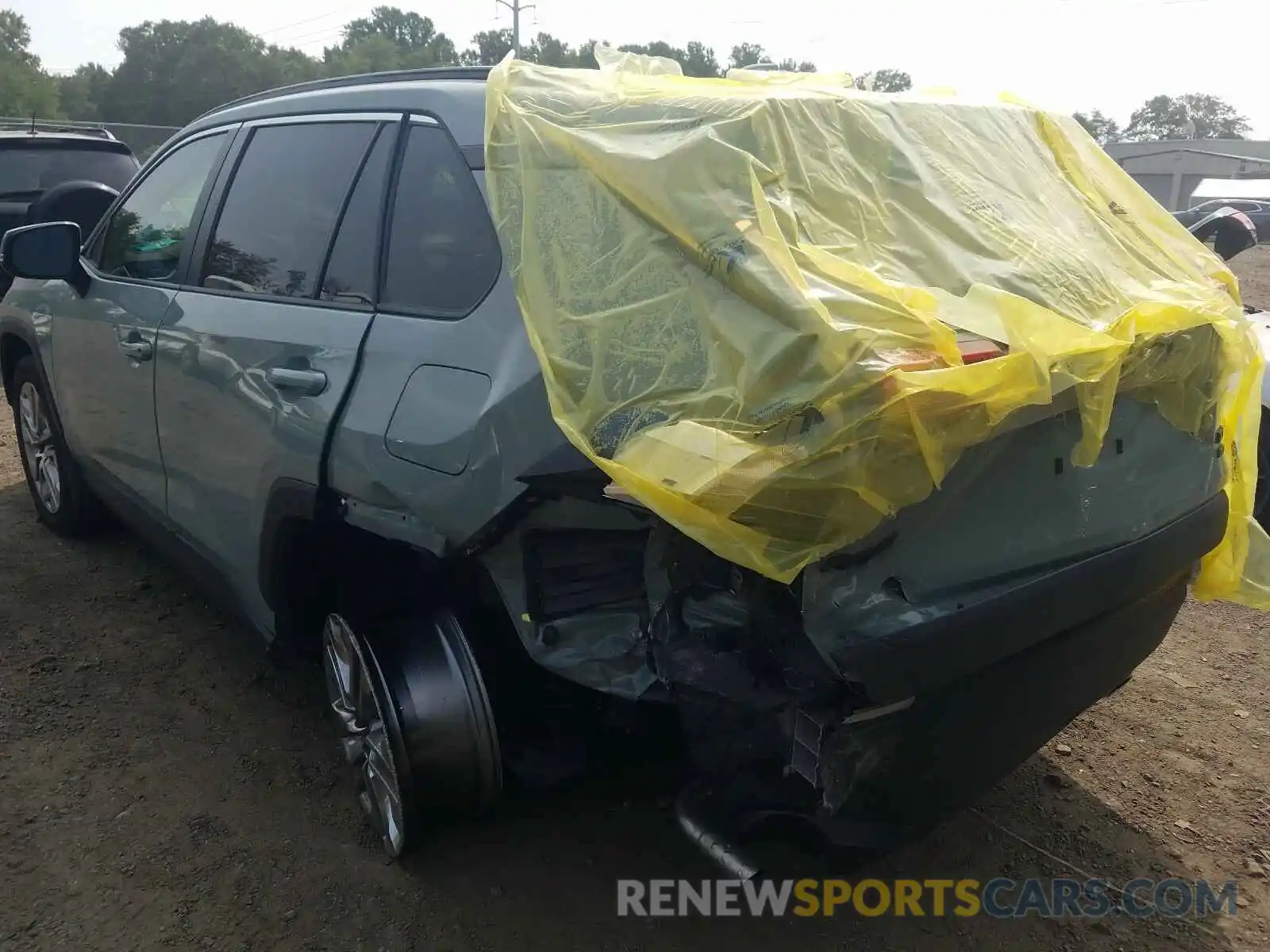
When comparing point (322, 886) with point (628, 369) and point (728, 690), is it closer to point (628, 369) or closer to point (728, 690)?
point (728, 690)

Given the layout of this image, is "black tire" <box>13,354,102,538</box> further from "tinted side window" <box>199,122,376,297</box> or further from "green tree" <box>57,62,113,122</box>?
"green tree" <box>57,62,113,122</box>

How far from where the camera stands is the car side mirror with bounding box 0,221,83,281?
3.57 metres

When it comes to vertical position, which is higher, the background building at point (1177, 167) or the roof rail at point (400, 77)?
the roof rail at point (400, 77)

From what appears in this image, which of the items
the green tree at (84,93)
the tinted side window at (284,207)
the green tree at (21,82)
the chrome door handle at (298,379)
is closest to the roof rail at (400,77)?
the tinted side window at (284,207)

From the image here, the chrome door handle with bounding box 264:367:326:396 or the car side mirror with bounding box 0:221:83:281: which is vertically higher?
the car side mirror with bounding box 0:221:83:281

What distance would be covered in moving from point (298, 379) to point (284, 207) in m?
0.66

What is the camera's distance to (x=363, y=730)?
2.65 metres

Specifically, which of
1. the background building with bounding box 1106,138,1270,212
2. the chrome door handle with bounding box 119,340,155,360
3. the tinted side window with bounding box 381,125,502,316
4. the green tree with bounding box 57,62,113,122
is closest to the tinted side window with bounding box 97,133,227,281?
the chrome door handle with bounding box 119,340,155,360

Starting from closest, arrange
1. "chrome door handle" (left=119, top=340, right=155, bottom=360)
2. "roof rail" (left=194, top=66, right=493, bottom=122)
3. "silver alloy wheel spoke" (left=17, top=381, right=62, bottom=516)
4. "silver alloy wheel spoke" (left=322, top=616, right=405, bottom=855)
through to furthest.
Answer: "silver alloy wheel spoke" (left=322, top=616, right=405, bottom=855)
"roof rail" (left=194, top=66, right=493, bottom=122)
"chrome door handle" (left=119, top=340, right=155, bottom=360)
"silver alloy wheel spoke" (left=17, top=381, right=62, bottom=516)

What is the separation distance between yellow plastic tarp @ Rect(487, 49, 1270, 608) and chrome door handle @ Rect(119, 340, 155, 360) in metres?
1.60

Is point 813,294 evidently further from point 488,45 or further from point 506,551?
point 488,45

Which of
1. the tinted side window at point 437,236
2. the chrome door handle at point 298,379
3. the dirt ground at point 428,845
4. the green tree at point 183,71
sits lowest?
the dirt ground at point 428,845

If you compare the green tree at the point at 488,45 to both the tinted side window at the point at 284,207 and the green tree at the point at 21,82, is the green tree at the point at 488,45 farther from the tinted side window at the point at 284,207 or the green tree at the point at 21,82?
the tinted side window at the point at 284,207

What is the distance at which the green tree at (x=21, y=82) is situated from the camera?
43.5m
